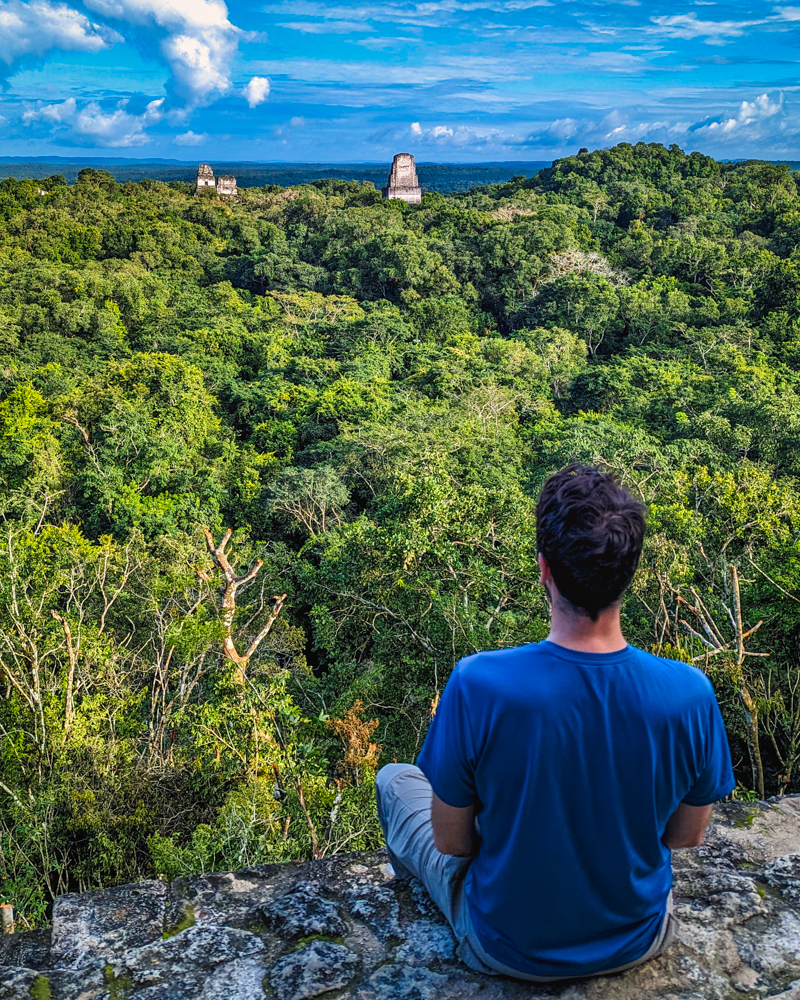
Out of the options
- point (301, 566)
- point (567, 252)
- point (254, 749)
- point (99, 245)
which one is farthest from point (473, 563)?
point (99, 245)

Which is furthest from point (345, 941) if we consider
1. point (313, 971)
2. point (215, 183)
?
point (215, 183)

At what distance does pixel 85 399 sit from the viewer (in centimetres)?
1845

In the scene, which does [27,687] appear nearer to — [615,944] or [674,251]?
[615,944]

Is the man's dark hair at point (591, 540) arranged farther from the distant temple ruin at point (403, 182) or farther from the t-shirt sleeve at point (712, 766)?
the distant temple ruin at point (403, 182)

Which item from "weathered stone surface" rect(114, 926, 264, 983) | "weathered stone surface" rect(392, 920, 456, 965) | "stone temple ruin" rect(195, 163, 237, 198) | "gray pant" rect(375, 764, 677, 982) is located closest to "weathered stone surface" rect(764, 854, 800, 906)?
"gray pant" rect(375, 764, 677, 982)

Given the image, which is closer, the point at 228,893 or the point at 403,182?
the point at 228,893

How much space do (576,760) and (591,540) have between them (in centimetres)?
45

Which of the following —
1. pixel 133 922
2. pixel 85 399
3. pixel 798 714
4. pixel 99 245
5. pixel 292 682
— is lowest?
pixel 292 682

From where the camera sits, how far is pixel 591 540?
4.58 ft

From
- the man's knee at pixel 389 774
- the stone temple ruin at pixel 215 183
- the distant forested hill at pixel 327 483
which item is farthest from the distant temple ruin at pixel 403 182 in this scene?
the man's knee at pixel 389 774

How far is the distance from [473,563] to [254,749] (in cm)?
355

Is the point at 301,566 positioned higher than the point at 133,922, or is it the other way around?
the point at 133,922

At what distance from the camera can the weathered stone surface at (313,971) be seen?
6.26 feet

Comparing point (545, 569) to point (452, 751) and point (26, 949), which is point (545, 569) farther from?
point (26, 949)
